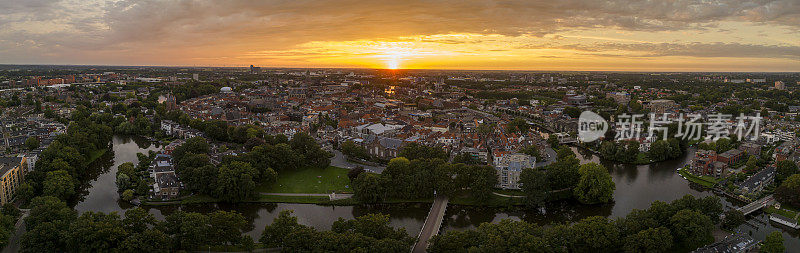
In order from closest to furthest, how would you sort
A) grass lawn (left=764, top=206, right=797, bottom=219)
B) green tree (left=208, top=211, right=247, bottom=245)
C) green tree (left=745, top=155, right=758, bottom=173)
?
green tree (left=208, top=211, right=247, bottom=245) < grass lawn (left=764, top=206, right=797, bottom=219) < green tree (left=745, top=155, right=758, bottom=173)

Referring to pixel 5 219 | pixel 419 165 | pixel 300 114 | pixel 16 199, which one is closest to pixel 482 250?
pixel 419 165

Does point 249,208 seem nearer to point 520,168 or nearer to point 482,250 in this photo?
point 482,250

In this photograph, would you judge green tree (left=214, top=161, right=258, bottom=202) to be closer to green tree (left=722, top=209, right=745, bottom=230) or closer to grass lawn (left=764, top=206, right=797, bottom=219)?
green tree (left=722, top=209, right=745, bottom=230)

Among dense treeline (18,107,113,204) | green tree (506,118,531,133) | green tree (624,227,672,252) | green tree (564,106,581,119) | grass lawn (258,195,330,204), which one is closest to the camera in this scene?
green tree (624,227,672,252)

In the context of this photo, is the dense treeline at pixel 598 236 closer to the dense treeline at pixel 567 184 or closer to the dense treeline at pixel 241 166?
the dense treeline at pixel 567 184

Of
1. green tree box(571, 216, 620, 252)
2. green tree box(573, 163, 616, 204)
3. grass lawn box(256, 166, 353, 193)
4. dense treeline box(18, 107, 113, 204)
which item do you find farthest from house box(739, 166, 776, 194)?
dense treeline box(18, 107, 113, 204)
